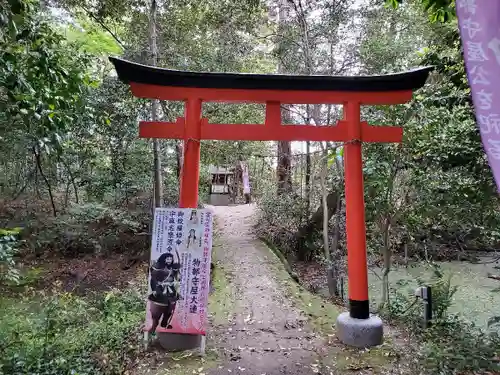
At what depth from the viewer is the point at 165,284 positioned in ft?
13.0

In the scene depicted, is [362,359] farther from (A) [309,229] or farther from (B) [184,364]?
(A) [309,229]

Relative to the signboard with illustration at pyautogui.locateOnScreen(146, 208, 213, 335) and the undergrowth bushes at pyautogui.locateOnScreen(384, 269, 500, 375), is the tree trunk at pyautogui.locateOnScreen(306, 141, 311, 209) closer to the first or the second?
the undergrowth bushes at pyautogui.locateOnScreen(384, 269, 500, 375)

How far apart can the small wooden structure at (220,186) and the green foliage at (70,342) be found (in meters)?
11.4

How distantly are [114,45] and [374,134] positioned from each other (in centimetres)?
671

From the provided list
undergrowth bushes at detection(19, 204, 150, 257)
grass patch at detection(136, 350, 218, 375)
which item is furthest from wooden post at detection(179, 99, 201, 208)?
undergrowth bushes at detection(19, 204, 150, 257)

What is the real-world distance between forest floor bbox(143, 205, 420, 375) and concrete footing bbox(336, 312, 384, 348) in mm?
94

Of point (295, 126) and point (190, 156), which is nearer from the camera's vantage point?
point (190, 156)

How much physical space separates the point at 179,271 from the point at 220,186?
14.1 m

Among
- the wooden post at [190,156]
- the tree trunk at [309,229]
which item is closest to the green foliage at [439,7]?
the wooden post at [190,156]

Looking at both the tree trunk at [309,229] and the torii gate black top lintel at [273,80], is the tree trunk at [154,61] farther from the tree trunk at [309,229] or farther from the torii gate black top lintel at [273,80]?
the tree trunk at [309,229]

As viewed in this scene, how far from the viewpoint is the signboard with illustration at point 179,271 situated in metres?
3.97

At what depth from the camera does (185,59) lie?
808 cm

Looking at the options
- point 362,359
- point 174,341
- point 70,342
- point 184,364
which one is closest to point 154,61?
point 70,342

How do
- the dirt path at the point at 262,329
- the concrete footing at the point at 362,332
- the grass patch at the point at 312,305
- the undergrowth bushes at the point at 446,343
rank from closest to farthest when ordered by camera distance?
1. the undergrowth bushes at the point at 446,343
2. the dirt path at the point at 262,329
3. the concrete footing at the point at 362,332
4. the grass patch at the point at 312,305
